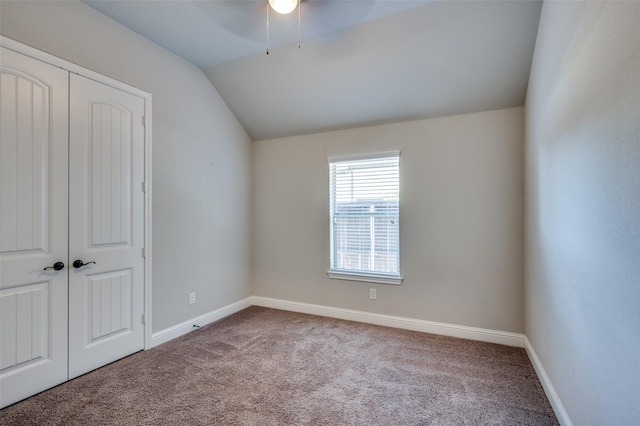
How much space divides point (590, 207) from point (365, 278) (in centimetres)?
236

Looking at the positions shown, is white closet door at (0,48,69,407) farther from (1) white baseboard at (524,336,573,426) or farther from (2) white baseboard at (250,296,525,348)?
(1) white baseboard at (524,336,573,426)

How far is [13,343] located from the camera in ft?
6.48

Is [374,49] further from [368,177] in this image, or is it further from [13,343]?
[13,343]

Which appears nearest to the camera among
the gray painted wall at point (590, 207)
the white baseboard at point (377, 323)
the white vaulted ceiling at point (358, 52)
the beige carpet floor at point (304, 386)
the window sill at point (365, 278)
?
the gray painted wall at point (590, 207)

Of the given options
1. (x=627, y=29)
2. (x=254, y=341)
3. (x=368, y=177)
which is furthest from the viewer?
(x=368, y=177)

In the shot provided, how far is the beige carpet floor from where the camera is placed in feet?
6.12

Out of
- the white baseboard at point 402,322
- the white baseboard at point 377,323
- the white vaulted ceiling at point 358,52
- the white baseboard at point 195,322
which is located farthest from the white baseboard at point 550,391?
the white baseboard at point 195,322

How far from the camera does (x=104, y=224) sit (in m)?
2.48

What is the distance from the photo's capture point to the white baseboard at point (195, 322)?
288 cm

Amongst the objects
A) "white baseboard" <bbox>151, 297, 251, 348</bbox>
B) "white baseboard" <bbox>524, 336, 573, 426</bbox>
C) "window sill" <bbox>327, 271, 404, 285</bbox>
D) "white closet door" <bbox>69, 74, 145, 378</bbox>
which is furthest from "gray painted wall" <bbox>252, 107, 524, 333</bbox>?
"white closet door" <bbox>69, 74, 145, 378</bbox>

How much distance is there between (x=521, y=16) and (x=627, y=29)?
4.82 feet

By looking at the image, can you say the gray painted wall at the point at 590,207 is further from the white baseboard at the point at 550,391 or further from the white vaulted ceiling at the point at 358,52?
the white vaulted ceiling at the point at 358,52

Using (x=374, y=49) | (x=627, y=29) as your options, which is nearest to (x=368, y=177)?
(x=374, y=49)

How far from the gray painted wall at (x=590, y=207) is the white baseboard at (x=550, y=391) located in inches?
2.3
